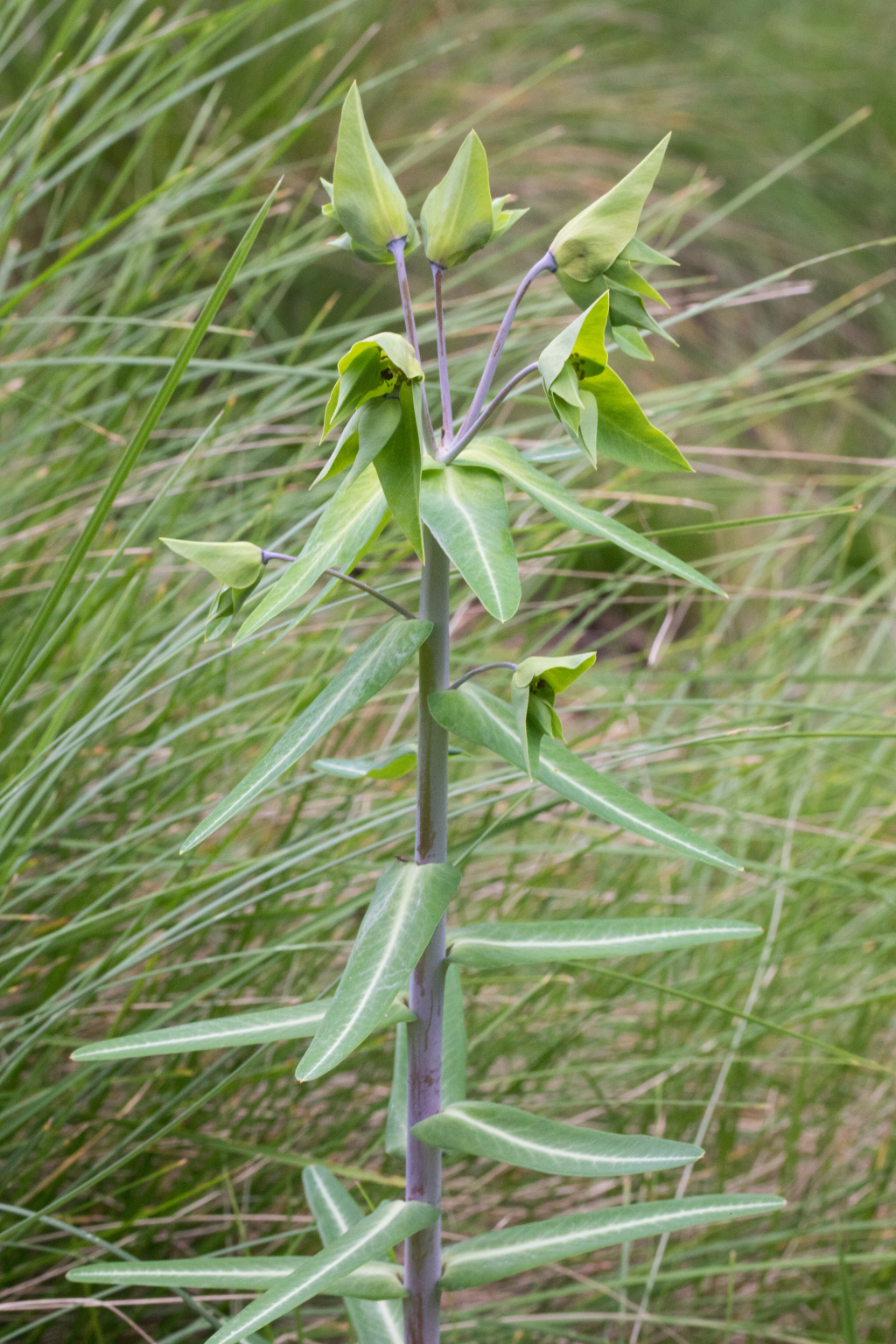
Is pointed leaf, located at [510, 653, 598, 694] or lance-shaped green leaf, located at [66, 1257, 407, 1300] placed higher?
pointed leaf, located at [510, 653, 598, 694]

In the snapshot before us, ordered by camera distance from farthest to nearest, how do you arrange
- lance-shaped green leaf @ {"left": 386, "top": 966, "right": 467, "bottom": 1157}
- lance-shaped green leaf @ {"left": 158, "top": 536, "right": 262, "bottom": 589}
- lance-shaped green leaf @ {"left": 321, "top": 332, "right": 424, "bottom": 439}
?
lance-shaped green leaf @ {"left": 386, "top": 966, "right": 467, "bottom": 1157}, lance-shaped green leaf @ {"left": 158, "top": 536, "right": 262, "bottom": 589}, lance-shaped green leaf @ {"left": 321, "top": 332, "right": 424, "bottom": 439}

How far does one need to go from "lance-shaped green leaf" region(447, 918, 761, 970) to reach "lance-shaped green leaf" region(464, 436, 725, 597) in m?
0.17

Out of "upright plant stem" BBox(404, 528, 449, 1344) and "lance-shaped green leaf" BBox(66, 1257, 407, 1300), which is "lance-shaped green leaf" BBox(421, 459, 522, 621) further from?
"lance-shaped green leaf" BBox(66, 1257, 407, 1300)

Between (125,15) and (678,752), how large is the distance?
3.16 ft

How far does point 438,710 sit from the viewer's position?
51 centimetres

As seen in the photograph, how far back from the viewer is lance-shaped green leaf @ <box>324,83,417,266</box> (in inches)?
18.4

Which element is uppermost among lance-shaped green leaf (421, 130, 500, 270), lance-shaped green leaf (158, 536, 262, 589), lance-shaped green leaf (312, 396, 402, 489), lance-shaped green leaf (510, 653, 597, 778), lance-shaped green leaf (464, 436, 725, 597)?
lance-shaped green leaf (421, 130, 500, 270)

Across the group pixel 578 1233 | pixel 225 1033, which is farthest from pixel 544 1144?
pixel 225 1033

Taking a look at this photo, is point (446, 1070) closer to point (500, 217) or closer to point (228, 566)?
point (228, 566)

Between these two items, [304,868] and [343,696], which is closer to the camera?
[343,696]

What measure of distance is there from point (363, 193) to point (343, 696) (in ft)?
0.70

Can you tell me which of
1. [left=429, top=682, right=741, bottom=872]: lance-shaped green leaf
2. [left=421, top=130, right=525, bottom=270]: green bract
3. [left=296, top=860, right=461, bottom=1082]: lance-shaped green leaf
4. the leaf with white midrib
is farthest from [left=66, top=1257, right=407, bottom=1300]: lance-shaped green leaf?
[left=421, top=130, right=525, bottom=270]: green bract

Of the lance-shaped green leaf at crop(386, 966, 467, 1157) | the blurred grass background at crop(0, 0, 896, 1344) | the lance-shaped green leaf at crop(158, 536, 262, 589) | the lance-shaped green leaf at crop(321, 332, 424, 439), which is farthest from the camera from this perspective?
the blurred grass background at crop(0, 0, 896, 1344)

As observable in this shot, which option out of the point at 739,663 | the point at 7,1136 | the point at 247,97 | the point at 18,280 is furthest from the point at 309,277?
the point at 7,1136
